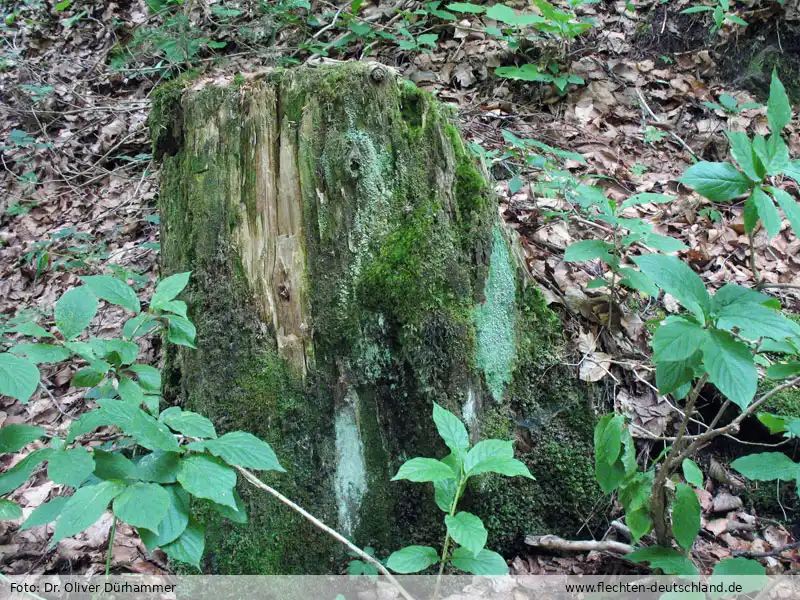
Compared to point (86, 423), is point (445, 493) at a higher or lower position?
lower

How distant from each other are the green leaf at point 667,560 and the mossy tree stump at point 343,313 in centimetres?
58

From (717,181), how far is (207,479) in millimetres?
1526

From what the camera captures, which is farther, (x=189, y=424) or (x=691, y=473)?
(x=691, y=473)

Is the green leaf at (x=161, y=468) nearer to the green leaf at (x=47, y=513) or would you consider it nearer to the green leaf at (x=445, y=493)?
the green leaf at (x=47, y=513)

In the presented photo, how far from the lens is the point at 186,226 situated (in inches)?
96.3

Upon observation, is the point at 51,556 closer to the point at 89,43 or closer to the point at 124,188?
the point at 124,188

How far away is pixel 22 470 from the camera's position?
1517 mm

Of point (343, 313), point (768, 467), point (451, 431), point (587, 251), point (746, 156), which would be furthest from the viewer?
point (587, 251)

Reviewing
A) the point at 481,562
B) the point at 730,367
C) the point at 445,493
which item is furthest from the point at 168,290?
the point at 730,367

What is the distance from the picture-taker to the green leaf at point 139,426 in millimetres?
1430

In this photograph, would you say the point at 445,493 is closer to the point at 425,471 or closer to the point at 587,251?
the point at 425,471

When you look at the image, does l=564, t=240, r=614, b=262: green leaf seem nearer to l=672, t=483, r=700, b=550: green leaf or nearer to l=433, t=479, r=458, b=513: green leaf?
l=672, t=483, r=700, b=550: green leaf

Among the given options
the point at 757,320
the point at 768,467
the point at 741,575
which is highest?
the point at 757,320

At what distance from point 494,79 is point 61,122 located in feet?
15.4
